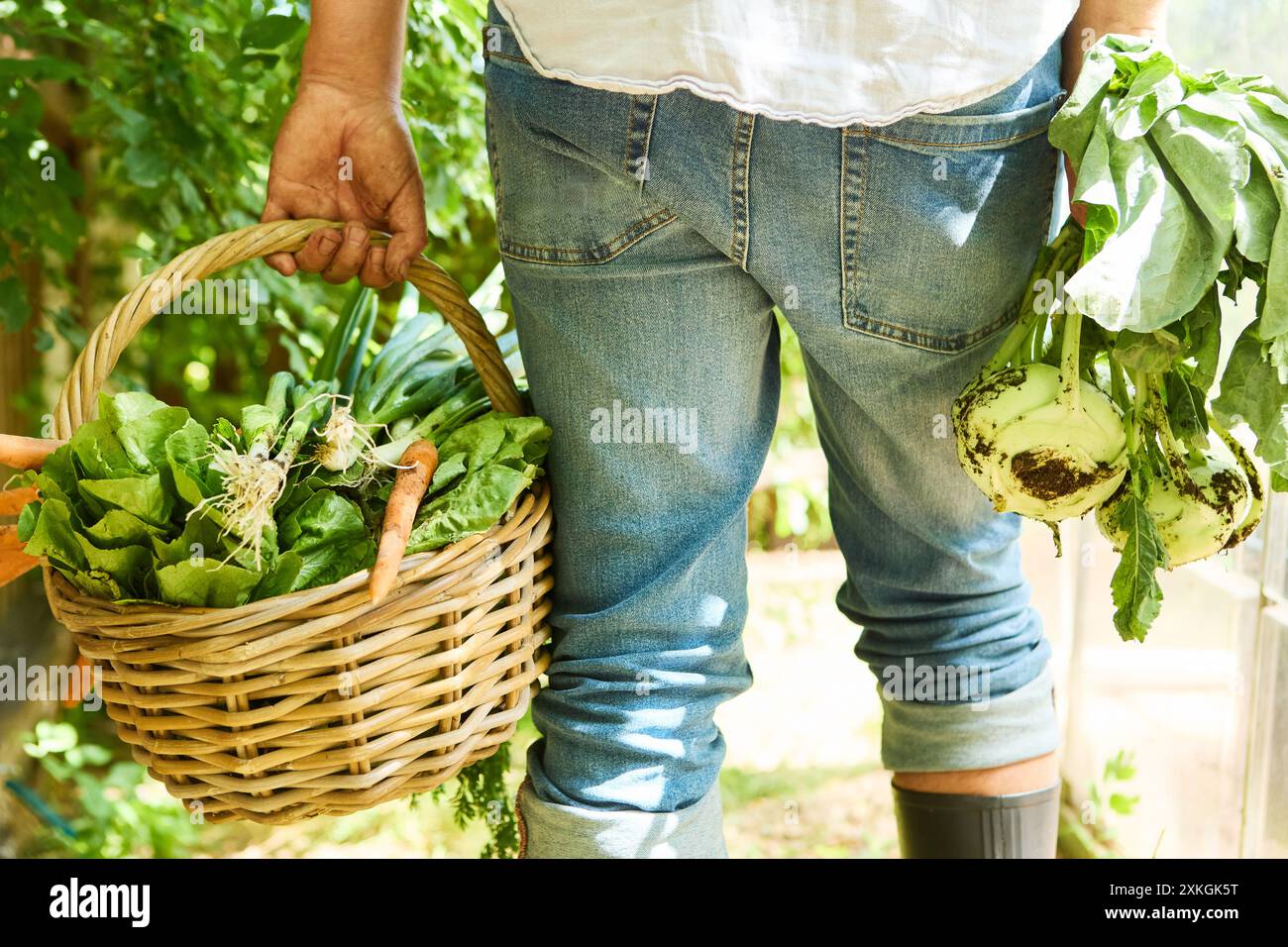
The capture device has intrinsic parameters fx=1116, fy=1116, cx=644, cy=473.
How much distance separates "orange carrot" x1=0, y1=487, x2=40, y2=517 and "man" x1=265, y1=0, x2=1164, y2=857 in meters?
0.33

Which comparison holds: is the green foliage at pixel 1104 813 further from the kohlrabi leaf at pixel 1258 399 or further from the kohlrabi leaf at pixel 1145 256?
the kohlrabi leaf at pixel 1145 256

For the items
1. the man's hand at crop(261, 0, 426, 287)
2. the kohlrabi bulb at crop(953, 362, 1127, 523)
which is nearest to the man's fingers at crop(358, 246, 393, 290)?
the man's hand at crop(261, 0, 426, 287)

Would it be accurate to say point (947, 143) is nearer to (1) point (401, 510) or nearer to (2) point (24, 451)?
(1) point (401, 510)

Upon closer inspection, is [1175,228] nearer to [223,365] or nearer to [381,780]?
[381,780]

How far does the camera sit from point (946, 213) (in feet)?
2.96

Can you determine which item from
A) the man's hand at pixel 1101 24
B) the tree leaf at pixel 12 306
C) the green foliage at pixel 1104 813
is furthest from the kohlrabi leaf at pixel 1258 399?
the tree leaf at pixel 12 306

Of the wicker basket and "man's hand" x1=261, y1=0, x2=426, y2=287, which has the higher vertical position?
"man's hand" x1=261, y1=0, x2=426, y2=287

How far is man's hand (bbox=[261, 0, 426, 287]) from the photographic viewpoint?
1.06 metres

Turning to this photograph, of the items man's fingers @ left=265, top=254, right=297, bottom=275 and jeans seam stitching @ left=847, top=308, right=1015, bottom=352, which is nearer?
jeans seam stitching @ left=847, top=308, right=1015, bottom=352

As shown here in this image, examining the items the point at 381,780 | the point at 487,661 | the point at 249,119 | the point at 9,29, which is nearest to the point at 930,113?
the point at 487,661

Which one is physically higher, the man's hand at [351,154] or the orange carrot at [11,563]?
the man's hand at [351,154]

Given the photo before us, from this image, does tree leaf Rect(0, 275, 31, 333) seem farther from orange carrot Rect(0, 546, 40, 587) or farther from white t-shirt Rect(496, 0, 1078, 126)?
white t-shirt Rect(496, 0, 1078, 126)

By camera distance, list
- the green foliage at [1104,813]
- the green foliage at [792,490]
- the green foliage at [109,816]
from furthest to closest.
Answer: the green foliage at [792,490]
the green foliage at [109,816]
the green foliage at [1104,813]

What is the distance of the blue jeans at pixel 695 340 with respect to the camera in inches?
35.4
